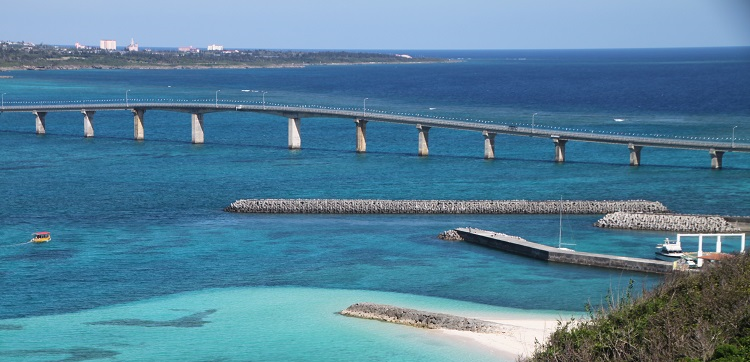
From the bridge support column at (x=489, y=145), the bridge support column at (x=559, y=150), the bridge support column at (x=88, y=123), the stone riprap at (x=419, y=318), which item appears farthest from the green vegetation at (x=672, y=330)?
the bridge support column at (x=88, y=123)

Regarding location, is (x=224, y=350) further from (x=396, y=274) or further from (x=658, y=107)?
(x=658, y=107)

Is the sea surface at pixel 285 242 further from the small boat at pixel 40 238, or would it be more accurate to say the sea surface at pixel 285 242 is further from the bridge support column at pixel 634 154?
the small boat at pixel 40 238

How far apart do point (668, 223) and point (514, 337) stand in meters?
31.0

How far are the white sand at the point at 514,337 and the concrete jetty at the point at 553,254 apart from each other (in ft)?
43.4

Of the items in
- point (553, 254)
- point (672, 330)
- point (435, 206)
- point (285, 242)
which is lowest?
point (285, 242)

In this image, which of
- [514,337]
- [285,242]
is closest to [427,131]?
[285,242]

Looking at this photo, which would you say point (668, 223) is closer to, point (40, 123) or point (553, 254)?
point (553, 254)

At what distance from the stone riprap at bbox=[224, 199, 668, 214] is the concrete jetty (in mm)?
10581

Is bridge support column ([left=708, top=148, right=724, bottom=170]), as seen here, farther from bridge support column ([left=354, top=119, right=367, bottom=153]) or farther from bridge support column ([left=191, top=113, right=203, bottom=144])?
bridge support column ([left=191, top=113, right=203, bottom=144])

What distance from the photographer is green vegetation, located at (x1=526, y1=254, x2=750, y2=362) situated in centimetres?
3481

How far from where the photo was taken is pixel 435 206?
275 ft

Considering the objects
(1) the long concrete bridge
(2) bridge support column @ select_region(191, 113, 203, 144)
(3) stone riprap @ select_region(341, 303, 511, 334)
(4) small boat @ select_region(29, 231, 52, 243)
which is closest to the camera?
(3) stone riprap @ select_region(341, 303, 511, 334)

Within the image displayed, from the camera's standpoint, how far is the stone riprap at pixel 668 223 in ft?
245

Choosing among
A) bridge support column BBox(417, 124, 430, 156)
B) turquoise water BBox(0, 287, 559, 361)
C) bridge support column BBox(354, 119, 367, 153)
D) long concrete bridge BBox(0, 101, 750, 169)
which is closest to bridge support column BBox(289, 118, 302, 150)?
long concrete bridge BBox(0, 101, 750, 169)
